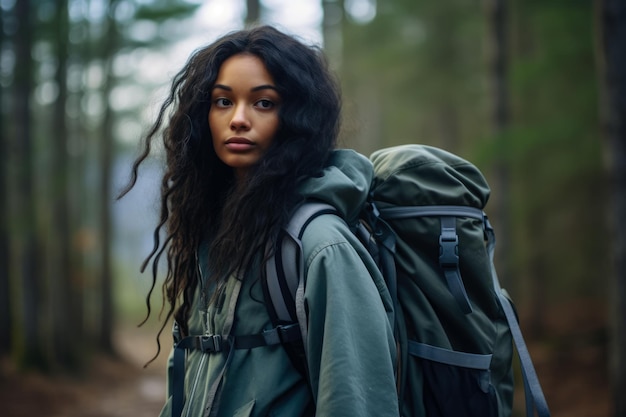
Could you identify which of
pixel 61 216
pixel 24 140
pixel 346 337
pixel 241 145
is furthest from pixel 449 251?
pixel 61 216

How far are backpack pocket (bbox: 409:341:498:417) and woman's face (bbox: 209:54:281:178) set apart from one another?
1000mm

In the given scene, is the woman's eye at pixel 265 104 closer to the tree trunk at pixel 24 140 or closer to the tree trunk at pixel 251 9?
the tree trunk at pixel 251 9

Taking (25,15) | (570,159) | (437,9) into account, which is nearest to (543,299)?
(570,159)

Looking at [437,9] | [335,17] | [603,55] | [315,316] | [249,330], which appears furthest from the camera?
[335,17]

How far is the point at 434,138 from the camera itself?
739 inches

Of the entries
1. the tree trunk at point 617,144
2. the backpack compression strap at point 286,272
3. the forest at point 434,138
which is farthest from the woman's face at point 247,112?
the tree trunk at point 617,144

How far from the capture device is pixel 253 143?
2.32 m

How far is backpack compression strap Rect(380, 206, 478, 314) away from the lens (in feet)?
6.98

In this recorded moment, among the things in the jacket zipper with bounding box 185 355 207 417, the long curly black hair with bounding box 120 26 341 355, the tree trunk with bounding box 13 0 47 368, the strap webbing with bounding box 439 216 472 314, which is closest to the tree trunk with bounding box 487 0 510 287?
the long curly black hair with bounding box 120 26 341 355

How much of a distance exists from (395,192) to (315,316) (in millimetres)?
649

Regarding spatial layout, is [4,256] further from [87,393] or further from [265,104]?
[265,104]

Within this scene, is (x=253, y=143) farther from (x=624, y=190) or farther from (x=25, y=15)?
(x=25, y=15)

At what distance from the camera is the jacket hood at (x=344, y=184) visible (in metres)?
2.11

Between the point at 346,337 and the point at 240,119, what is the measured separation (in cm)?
98
